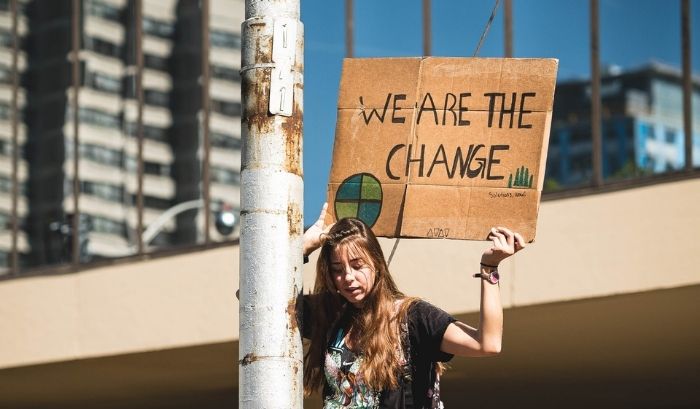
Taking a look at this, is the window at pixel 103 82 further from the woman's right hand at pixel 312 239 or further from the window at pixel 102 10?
the woman's right hand at pixel 312 239

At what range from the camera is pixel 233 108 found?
14391 millimetres

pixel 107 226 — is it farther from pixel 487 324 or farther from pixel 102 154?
pixel 487 324

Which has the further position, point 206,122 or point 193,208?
point 193,208

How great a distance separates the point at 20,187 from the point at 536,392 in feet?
20.3

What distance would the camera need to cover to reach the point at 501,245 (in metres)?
4.55

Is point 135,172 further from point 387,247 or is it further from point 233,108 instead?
point 387,247

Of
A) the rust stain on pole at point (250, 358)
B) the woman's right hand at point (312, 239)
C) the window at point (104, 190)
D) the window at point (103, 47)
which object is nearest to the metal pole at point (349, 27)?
the window at point (103, 47)

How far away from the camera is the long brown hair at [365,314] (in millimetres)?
4473

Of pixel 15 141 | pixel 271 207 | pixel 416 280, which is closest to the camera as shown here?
pixel 271 207

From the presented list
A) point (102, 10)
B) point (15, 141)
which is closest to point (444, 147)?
point (102, 10)

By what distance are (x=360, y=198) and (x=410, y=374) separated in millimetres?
837

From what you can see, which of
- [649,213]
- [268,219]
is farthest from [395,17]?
[268,219]

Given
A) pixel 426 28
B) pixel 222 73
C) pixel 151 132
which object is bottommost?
pixel 151 132

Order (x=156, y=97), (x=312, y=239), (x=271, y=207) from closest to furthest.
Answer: (x=271, y=207)
(x=312, y=239)
(x=156, y=97)
